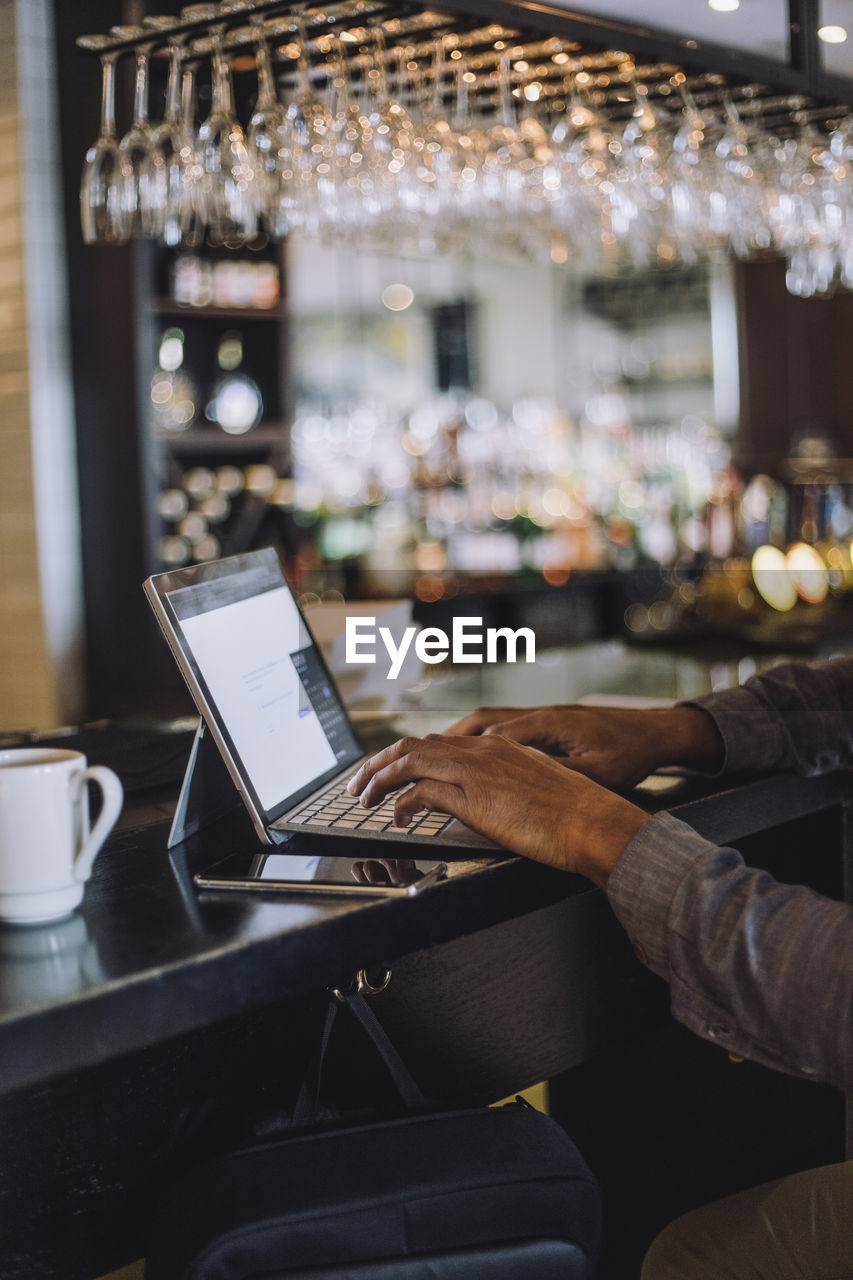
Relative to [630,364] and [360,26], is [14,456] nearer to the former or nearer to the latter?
[360,26]

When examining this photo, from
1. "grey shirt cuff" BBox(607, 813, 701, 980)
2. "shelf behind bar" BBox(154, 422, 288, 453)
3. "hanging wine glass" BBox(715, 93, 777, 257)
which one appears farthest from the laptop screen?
"shelf behind bar" BBox(154, 422, 288, 453)

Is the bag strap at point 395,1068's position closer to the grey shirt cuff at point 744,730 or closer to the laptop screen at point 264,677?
the laptop screen at point 264,677

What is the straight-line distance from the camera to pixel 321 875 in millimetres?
1048

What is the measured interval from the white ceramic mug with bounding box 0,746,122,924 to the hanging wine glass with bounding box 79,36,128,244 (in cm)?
135

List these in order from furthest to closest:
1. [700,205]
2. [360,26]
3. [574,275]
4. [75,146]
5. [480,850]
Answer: [574,275] < [75,146] < [700,205] < [360,26] < [480,850]

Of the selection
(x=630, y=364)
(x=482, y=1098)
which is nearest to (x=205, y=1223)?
(x=482, y=1098)

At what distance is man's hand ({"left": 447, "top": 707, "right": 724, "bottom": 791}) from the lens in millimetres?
1327

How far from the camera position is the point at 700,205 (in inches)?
103

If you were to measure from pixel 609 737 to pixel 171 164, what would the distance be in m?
1.36

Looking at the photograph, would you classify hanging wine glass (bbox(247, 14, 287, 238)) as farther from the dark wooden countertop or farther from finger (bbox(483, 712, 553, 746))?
the dark wooden countertop

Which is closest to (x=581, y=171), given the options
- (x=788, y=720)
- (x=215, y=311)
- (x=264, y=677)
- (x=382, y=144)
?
(x=382, y=144)

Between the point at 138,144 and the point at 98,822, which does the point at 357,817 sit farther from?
the point at 138,144

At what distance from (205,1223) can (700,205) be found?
7.17 ft

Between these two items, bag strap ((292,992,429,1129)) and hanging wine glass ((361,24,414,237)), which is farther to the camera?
hanging wine glass ((361,24,414,237))
